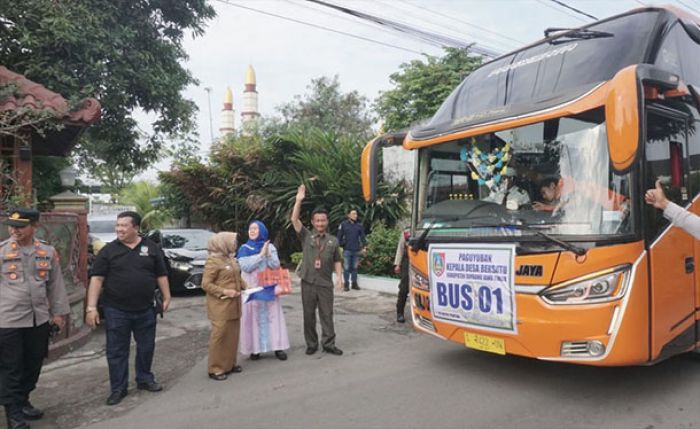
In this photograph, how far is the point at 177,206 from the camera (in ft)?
66.1

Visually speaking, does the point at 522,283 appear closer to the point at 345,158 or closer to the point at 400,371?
the point at 400,371

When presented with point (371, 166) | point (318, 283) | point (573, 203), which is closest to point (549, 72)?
point (573, 203)

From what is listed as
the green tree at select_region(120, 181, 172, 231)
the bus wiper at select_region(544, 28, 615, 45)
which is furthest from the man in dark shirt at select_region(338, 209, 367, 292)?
the green tree at select_region(120, 181, 172, 231)

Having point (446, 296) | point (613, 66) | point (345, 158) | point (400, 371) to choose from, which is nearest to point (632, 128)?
point (613, 66)

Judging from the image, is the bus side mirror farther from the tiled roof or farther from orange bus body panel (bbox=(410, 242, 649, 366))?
the tiled roof

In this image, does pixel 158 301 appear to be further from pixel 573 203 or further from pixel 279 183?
pixel 279 183

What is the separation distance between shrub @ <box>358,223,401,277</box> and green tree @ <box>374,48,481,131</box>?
8176 millimetres

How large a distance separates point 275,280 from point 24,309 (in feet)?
8.35

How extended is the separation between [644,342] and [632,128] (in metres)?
1.66

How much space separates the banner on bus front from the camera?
4.36m

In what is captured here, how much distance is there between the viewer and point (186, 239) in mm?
12078

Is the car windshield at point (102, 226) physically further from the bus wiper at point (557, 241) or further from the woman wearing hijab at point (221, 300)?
the bus wiper at point (557, 241)

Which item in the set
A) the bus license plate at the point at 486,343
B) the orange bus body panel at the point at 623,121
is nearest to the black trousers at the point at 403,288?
the bus license plate at the point at 486,343

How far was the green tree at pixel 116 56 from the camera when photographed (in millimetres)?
8406
